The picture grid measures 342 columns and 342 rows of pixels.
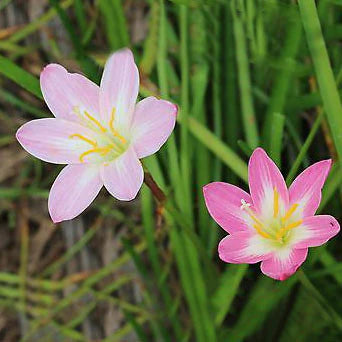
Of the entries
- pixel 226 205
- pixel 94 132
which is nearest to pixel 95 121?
pixel 94 132

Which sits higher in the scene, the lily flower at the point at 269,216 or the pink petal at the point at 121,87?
the pink petal at the point at 121,87

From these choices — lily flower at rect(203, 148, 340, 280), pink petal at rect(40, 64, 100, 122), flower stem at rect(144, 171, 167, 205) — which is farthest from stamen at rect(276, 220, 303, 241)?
pink petal at rect(40, 64, 100, 122)

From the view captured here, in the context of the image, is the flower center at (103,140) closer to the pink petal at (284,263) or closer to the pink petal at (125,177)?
the pink petal at (125,177)


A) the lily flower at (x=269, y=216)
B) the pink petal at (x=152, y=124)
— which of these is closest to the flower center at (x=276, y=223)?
the lily flower at (x=269, y=216)

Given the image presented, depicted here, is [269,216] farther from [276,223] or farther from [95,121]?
[95,121]

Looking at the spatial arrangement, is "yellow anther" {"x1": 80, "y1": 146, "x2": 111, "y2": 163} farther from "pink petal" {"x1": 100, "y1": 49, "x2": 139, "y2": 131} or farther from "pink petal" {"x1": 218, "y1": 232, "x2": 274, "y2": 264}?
"pink petal" {"x1": 218, "y1": 232, "x2": 274, "y2": 264}
